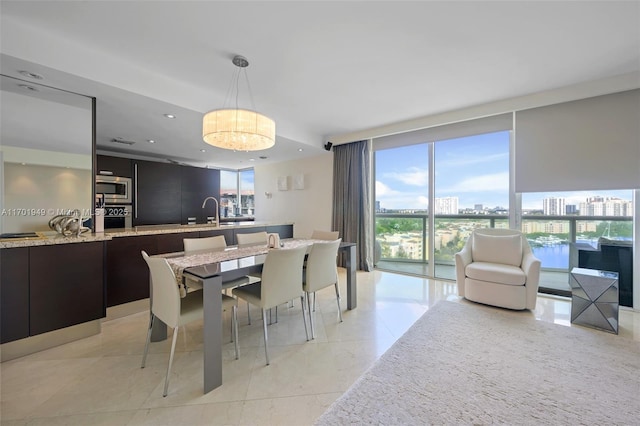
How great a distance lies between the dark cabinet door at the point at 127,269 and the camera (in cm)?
270

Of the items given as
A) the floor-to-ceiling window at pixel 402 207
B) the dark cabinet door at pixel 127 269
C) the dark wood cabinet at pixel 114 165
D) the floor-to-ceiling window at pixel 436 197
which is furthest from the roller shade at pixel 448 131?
the dark wood cabinet at pixel 114 165

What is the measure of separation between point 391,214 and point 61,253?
441 cm

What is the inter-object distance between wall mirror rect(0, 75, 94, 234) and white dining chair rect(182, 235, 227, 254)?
108 centimetres

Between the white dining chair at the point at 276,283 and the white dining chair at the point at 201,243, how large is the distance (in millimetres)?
671

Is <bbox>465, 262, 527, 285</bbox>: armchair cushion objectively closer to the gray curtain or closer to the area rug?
the area rug

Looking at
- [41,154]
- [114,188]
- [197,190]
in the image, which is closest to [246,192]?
[197,190]

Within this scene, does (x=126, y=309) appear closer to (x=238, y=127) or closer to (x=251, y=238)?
(x=251, y=238)

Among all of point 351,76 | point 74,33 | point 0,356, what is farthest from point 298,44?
point 0,356

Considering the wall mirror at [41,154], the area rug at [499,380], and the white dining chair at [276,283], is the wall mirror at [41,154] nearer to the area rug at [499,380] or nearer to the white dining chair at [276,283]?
the white dining chair at [276,283]

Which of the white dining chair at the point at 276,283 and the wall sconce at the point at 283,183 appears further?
Answer: the wall sconce at the point at 283,183

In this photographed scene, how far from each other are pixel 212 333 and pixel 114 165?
14.6 ft

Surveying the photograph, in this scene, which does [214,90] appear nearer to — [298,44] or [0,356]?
[298,44]

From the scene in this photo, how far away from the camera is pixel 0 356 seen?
6.41ft

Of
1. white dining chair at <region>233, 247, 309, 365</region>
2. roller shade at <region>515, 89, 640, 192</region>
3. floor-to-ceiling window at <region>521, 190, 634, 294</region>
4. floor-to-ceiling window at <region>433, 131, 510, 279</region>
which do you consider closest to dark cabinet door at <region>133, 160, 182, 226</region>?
white dining chair at <region>233, 247, 309, 365</region>
